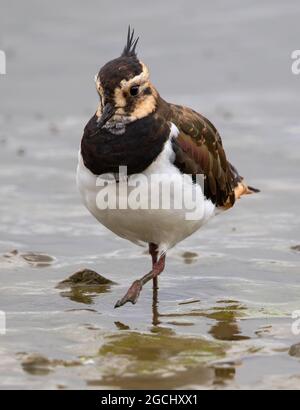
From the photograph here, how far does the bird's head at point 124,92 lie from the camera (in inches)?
322

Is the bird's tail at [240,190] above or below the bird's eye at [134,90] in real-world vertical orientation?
below

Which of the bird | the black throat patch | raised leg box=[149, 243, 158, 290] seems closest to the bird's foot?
the bird

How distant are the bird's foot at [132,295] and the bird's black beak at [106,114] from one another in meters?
1.25

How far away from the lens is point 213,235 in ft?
35.0

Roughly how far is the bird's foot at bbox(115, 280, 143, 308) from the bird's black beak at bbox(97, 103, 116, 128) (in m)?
1.25

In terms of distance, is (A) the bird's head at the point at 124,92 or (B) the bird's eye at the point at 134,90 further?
(B) the bird's eye at the point at 134,90

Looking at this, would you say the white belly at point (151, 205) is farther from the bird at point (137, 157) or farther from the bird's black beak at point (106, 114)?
the bird's black beak at point (106, 114)

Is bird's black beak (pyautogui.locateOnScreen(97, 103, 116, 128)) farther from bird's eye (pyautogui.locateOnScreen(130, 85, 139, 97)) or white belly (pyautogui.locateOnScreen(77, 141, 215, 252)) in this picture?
white belly (pyautogui.locateOnScreen(77, 141, 215, 252))

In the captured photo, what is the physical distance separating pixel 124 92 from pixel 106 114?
233mm

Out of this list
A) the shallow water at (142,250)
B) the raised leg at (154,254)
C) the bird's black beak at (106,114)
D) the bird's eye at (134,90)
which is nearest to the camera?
the shallow water at (142,250)

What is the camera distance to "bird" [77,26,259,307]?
8156mm

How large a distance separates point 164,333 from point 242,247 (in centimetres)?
251

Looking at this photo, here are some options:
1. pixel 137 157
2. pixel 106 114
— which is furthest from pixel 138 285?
pixel 106 114

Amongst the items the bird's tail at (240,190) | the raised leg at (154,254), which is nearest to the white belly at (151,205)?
the raised leg at (154,254)
